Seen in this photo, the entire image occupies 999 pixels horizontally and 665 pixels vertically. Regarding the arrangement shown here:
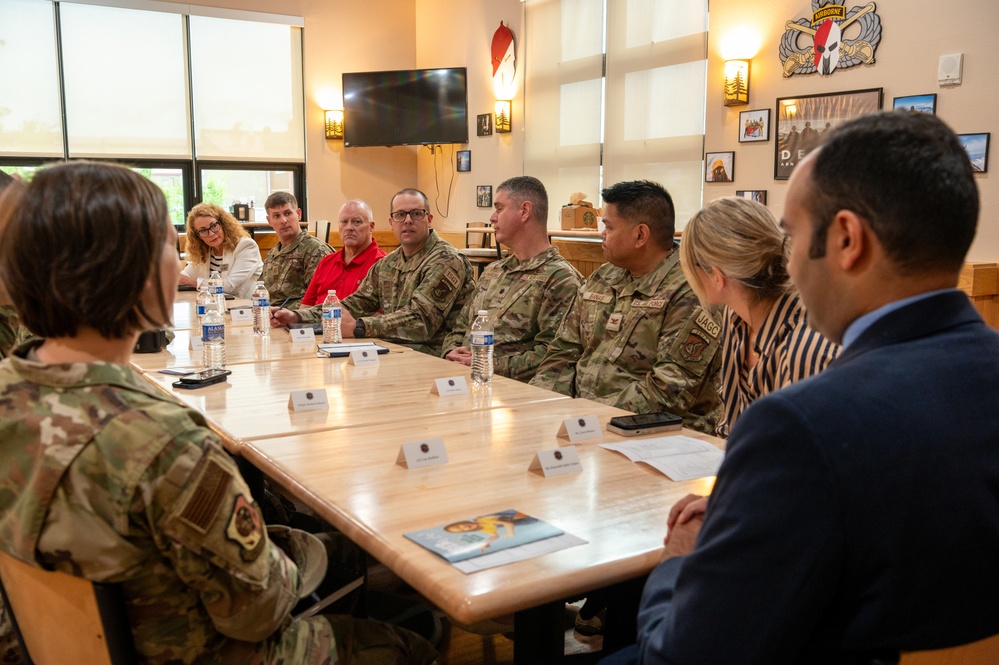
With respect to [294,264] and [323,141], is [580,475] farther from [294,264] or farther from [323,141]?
[323,141]

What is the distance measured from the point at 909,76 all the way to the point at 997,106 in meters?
0.57

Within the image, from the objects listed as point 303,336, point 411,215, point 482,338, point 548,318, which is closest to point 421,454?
point 482,338

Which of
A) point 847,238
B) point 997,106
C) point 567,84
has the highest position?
point 567,84

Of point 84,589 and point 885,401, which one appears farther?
point 84,589

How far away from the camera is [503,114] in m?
8.59

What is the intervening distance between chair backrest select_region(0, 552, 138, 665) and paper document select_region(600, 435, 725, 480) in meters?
1.09

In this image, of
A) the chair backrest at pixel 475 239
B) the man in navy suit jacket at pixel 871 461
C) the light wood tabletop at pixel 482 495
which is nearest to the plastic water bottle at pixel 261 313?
the light wood tabletop at pixel 482 495

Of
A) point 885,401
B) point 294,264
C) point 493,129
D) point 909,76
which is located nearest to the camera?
point 885,401

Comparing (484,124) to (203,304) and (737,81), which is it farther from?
(203,304)

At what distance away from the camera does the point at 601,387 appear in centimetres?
304

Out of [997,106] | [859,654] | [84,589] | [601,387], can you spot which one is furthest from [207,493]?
[997,106]

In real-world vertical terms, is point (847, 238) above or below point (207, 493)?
above

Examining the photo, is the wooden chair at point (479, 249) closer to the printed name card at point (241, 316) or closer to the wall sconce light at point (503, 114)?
the wall sconce light at point (503, 114)

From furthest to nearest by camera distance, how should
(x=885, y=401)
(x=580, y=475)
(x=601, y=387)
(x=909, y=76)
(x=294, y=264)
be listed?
(x=294, y=264) < (x=909, y=76) < (x=601, y=387) < (x=580, y=475) < (x=885, y=401)
